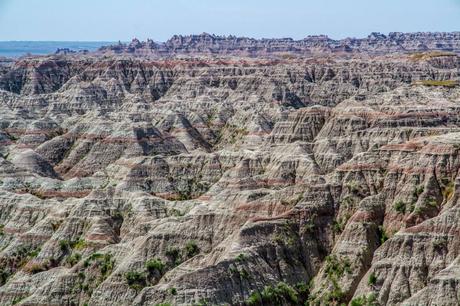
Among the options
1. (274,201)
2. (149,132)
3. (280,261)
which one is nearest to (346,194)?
(274,201)

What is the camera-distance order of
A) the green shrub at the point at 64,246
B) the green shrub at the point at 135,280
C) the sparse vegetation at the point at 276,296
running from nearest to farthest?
1. the sparse vegetation at the point at 276,296
2. the green shrub at the point at 135,280
3. the green shrub at the point at 64,246

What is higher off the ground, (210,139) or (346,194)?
(346,194)

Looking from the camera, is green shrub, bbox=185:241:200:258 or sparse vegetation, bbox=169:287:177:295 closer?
sparse vegetation, bbox=169:287:177:295

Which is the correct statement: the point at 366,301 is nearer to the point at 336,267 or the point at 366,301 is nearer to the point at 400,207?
the point at 336,267

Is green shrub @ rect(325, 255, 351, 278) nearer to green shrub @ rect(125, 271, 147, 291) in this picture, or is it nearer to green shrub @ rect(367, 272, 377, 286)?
green shrub @ rect(367, 272, 377, 286)

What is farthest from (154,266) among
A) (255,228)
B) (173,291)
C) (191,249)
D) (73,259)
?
(73,259)

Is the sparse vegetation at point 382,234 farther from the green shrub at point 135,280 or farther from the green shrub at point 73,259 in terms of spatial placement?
the green shrub at point 73,259

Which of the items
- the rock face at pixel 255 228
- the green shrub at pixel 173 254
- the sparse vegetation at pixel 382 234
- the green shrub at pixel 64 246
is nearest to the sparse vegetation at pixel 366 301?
the rock face at pixel 255 228

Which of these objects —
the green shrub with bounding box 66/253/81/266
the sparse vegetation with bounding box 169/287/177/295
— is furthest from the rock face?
the sparse vegetation with bounding box 169/287/177/295

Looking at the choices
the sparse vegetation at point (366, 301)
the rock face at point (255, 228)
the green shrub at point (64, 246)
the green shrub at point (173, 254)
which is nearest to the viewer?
the sparse vegetation at point (366, 301)

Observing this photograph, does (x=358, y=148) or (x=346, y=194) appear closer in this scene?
(x=346, y=194)

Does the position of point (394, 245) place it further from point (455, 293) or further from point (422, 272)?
point (455, 293)
